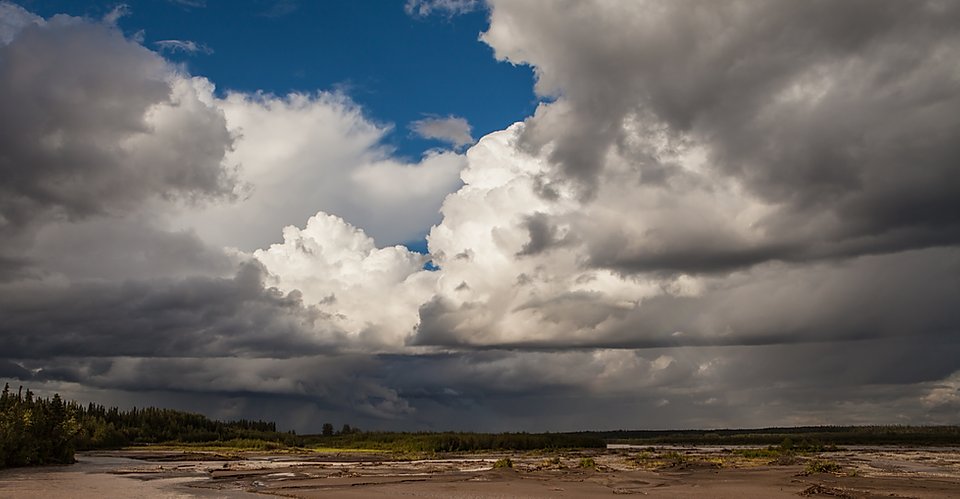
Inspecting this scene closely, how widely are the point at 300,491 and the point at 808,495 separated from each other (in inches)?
1718

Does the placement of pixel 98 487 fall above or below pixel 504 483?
above

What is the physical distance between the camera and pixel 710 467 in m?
104

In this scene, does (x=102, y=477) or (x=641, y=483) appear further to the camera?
(x=102, y=477)

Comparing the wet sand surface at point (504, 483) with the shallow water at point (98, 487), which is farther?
the wet sand surface at point (504, 483)

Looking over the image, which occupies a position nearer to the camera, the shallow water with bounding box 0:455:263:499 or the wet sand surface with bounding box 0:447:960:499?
the shallow water with bounding box 0:455:263:499

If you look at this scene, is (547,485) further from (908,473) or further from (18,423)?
(18,423)

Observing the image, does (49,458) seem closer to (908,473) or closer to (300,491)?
(300,491)

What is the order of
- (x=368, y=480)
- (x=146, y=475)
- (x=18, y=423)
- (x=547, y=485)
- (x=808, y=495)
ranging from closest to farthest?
(x=808, y=495) < (x=547, y=485) < (x=368, y=480) < (x=146, y=475) < (x=18, y=423)

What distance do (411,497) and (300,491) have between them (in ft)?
42.7

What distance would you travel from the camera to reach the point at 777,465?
356 ft

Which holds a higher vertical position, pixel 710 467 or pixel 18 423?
pixel 18 423

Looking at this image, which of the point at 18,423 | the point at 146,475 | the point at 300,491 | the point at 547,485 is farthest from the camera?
the point at 18,423

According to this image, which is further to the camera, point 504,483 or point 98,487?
point 504,483

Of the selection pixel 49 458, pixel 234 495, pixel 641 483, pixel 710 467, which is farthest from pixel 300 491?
pixel 49 458
